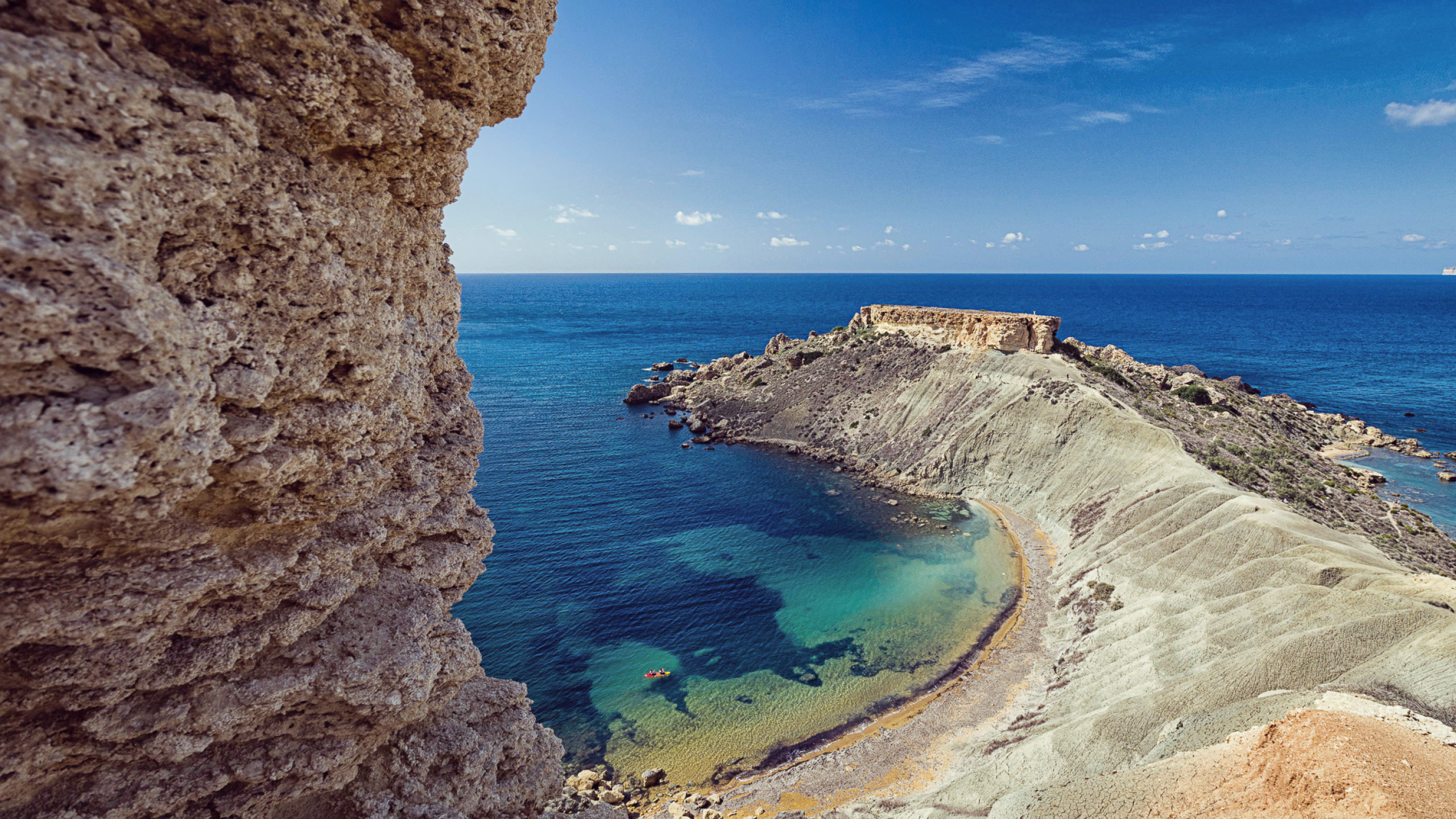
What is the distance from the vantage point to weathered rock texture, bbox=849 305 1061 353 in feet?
193

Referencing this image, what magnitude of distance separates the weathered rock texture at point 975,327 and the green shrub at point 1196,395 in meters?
13.1

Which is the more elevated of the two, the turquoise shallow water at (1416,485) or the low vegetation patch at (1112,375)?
the low vegetation patch at (1112,375)

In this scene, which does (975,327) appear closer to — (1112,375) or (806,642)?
(1112,375)

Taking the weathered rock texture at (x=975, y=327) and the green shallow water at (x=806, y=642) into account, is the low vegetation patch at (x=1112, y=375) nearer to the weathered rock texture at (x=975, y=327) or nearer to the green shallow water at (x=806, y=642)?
the weathered rock texture at (x=975, y=327)

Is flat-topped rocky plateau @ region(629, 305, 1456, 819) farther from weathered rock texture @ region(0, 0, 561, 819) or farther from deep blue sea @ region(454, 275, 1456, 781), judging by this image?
weathered rock texture @ region(0, 0, 561, 819)

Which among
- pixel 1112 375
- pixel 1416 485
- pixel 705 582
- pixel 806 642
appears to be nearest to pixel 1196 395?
pixel 1112 375

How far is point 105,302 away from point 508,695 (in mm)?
10337

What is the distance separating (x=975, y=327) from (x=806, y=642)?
41.4m

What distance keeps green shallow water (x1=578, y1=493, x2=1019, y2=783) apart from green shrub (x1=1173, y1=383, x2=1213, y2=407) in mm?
30329

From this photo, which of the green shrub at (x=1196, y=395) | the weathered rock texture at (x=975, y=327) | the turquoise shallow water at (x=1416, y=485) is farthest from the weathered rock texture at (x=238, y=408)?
the green shrub at (x=1196, y=395)

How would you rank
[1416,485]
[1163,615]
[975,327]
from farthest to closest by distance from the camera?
[975,327], [1416,485], [1163,615]

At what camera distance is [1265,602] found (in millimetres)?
25156

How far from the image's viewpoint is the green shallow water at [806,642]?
26.8 metres

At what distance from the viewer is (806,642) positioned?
3309 centimetres
